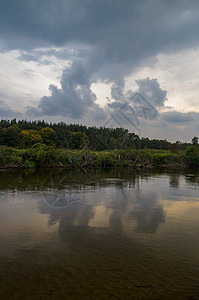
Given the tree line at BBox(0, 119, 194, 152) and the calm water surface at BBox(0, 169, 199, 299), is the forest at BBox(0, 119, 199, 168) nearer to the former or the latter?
the tree line at BBox(0, 119, 194, 152)

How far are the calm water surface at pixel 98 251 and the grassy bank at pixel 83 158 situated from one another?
20834 mm

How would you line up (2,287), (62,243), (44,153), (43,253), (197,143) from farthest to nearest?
(197,143), (44,153), (62,243), (43,253), (2,287)

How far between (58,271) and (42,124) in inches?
3157

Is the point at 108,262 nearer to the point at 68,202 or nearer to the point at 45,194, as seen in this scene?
the point at 68,202

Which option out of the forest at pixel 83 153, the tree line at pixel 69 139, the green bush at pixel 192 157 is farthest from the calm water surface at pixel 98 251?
the green bush at pixel 192 157

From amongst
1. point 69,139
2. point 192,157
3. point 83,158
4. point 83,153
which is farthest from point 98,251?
point 69,139

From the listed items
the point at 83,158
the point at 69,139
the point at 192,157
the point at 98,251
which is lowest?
the point at 98,251

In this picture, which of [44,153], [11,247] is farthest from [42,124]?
[11,247]

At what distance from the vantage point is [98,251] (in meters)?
5.65

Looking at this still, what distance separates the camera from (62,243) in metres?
6.07

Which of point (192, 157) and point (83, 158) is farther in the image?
point (192, 157)

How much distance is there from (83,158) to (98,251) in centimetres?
3071

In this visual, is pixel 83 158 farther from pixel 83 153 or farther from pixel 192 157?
pixel 192 157

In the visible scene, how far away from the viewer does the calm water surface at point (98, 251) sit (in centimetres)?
410
